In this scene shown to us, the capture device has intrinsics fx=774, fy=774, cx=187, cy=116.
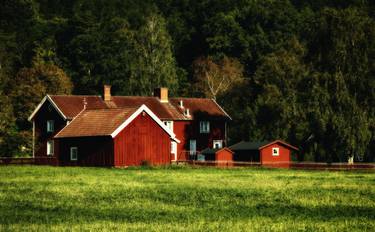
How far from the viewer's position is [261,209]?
2564 cm

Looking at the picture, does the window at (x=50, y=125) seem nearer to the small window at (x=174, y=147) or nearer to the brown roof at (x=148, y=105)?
the brown roof at (x=148, y=105)

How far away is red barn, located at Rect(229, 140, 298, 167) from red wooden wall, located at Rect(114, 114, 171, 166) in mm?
9699

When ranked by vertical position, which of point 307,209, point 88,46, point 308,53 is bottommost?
point 307,209

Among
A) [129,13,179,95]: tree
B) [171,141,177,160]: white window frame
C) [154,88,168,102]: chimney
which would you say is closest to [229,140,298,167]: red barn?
[171,141,177,160]: white window frame

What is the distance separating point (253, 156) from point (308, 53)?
37.1 feet

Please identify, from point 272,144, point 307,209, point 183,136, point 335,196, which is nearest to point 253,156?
point 272,144

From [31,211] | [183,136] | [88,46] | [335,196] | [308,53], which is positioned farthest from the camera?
[88,46]

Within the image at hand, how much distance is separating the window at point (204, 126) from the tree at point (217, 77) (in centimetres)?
2029

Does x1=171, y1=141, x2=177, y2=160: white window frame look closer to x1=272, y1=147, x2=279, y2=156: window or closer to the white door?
the white door

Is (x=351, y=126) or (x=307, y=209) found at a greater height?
(x=351, y=126)

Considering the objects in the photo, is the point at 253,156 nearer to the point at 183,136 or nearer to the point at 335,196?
the point at 183,136

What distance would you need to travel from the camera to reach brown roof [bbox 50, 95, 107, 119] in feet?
253

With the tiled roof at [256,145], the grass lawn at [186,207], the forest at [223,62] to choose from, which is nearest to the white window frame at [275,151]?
the tiled roof at [256,145]

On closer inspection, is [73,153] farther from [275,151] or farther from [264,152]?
[275,151]
